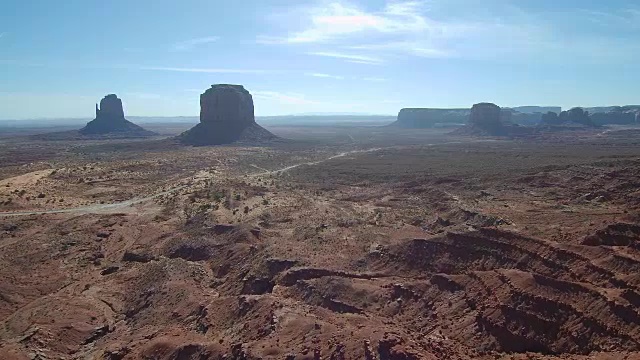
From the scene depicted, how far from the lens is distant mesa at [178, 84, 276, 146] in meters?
153

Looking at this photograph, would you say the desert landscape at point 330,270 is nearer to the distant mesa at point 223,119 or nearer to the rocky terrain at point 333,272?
the rocky terrain at point 333,272

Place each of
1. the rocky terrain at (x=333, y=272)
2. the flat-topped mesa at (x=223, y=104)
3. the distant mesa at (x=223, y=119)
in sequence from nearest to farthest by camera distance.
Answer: the rocky terrain at (x=333, y=272) < the distant mesa at (x=223, y=119) < the flat-topped mesa at (x=223, y=104)

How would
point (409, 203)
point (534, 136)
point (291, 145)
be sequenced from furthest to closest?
point (534, 136) → point (291, 145) → point (409, 203)

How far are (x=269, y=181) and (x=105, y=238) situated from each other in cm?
3562

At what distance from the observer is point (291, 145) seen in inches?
6009

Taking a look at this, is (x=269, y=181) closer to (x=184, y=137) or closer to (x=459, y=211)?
(x=459, y=211)

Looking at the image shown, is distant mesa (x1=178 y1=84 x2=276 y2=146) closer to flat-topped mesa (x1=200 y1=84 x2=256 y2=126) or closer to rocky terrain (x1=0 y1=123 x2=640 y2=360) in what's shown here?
flat-topped mesa (x1=200 y1=84 x2=256 y2=126)

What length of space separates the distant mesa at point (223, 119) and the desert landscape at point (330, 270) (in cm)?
7968

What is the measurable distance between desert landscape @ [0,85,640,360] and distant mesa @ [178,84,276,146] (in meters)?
79.7

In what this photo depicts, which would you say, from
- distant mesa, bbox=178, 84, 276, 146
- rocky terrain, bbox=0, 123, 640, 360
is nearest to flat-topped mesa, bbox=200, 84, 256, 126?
distant mesa, bbox=178, 84, 276, 146

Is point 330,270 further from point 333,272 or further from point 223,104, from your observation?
point 223,104

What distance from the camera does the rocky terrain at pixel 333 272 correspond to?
22.1 metres

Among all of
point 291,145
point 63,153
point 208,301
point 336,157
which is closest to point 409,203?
point 208,301

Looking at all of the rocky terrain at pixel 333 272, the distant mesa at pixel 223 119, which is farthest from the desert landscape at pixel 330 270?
the distant mesa at pixel 223 119
